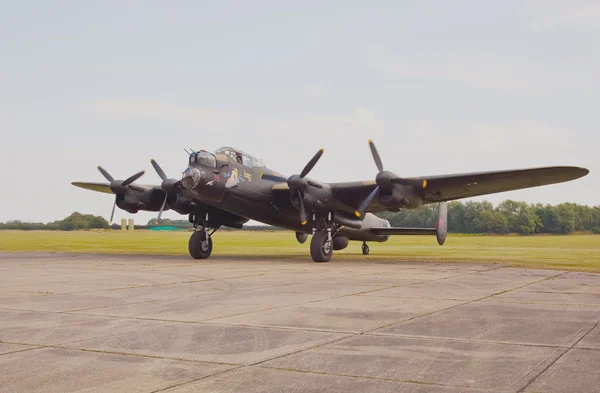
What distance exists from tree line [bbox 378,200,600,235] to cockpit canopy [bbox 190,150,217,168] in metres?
80.7

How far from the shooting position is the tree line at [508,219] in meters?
109

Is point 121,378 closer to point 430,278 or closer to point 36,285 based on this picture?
point 36,285

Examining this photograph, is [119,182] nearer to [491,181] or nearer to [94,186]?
[94,186]

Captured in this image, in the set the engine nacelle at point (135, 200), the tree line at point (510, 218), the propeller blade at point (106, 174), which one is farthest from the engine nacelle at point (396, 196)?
the tree line at point (510, 218)

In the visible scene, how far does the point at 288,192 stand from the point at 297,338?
19.4m

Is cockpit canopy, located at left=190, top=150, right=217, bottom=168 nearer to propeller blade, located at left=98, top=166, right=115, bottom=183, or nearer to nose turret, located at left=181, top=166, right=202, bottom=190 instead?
nose turret, located at left=181, top=166, right=202, bottom=190

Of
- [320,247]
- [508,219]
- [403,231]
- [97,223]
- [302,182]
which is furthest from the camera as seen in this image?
[97,223]

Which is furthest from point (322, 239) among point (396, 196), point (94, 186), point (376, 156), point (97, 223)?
point (97, 223)

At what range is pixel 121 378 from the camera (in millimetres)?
5410

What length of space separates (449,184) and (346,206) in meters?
4.99

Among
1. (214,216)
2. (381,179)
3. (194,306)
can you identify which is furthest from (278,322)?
(214,216)

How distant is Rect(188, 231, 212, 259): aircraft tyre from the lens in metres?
27.5

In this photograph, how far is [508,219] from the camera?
111 meters

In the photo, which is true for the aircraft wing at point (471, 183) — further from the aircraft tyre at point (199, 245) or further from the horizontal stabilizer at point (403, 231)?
the aircraft tyre at point (199, 245)
